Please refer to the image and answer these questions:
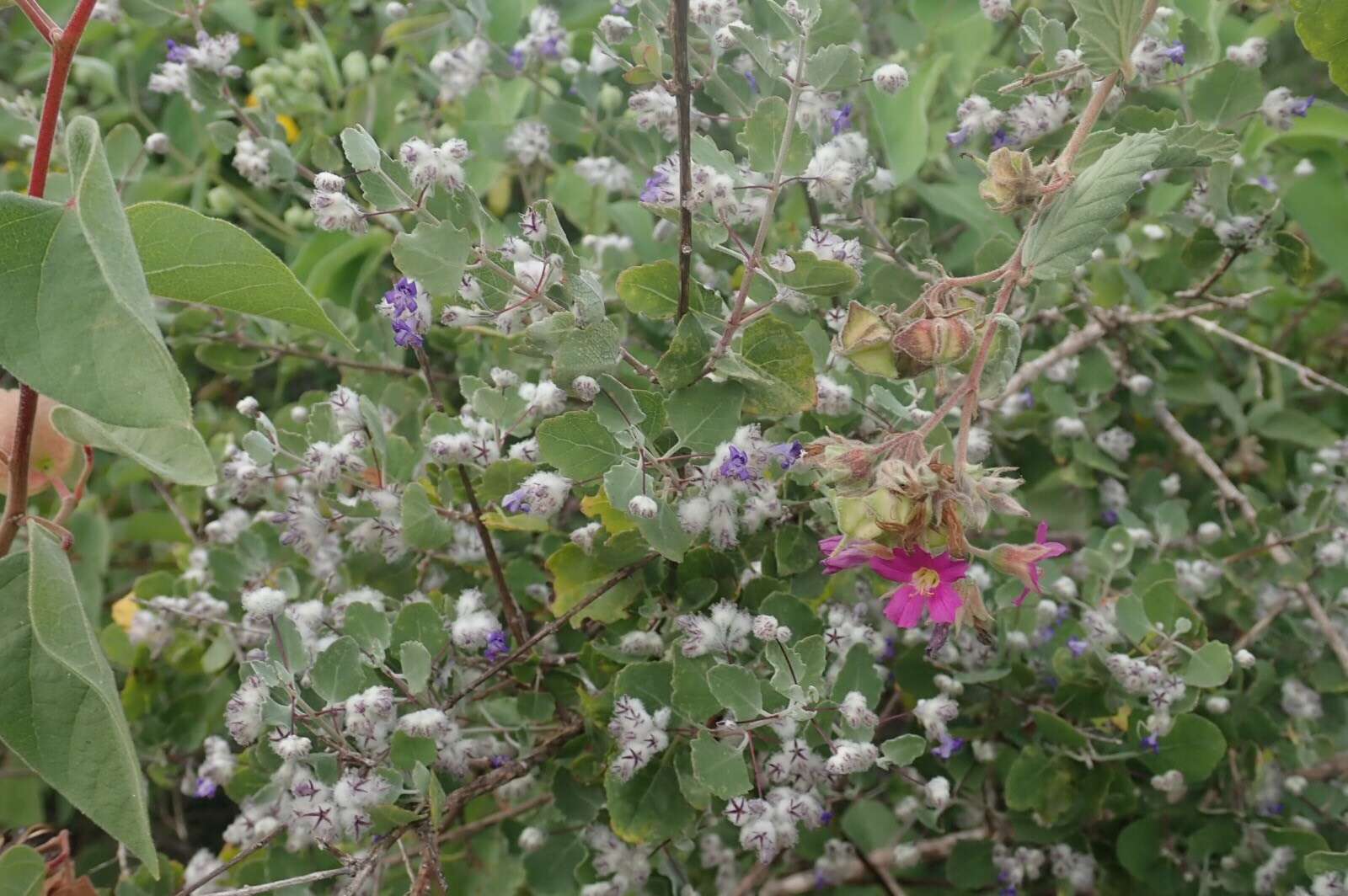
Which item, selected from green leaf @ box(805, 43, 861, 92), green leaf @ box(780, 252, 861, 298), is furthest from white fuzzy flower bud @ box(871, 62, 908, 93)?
green leaf @ box(780, 252, 861, 298)

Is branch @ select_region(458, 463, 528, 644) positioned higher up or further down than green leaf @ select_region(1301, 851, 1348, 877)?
higher up

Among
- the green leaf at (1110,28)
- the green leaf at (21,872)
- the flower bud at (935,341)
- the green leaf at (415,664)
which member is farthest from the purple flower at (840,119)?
the green leaf at (21,872)

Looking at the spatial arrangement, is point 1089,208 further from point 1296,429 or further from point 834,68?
point 1296,429

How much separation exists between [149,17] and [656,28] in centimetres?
65

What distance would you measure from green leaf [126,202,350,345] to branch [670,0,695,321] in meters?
0.24

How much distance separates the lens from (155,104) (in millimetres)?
1783

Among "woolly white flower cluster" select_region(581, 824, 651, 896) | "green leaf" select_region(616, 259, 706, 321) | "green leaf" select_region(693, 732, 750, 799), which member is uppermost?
"green leaf" select_region(616, 259, 706, 321)

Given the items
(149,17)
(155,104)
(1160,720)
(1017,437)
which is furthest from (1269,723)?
(155,104)

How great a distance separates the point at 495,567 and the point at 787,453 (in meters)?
0.25

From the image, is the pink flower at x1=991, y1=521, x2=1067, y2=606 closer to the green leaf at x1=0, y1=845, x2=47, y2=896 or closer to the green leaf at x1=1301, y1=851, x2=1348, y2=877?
the green leaf at x1=1301, y1=851, x2=1348, y2=877

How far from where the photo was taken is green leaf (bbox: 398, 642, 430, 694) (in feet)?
2.65

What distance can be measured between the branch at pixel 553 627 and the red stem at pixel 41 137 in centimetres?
33

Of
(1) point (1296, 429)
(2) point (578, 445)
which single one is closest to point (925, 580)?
(2) point (578, 445)

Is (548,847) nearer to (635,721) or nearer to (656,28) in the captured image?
(635,721)
